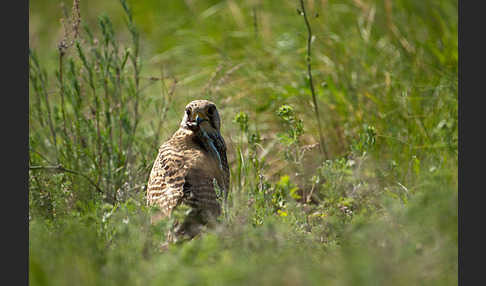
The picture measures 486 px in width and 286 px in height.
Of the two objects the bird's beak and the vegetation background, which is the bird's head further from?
the vegetation background

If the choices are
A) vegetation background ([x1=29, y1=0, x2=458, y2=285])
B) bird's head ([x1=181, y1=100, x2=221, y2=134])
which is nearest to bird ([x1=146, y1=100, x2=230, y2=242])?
bird's head ([x1=181, y1=100, x2=221, y2=134])

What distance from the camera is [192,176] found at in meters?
3.61

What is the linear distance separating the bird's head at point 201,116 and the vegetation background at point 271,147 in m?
0.21

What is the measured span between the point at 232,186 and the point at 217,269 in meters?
2.27

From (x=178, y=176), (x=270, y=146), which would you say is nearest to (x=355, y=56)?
(x=270, y=146)

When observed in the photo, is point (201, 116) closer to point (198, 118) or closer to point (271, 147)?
point (198, 118)

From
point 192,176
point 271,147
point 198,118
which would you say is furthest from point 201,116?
point 271,147

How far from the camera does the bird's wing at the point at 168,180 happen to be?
11.4 ft

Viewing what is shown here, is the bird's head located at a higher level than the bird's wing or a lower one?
higher

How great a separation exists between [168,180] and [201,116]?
0.58 meters

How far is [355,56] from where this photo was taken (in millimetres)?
5895

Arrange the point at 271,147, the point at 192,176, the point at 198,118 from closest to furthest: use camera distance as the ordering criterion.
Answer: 1. the point at 192,176
2. the point at 198,118
3. the point at 271,147

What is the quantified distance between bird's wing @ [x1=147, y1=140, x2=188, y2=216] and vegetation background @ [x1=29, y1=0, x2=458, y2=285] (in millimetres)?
142

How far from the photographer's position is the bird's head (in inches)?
158
